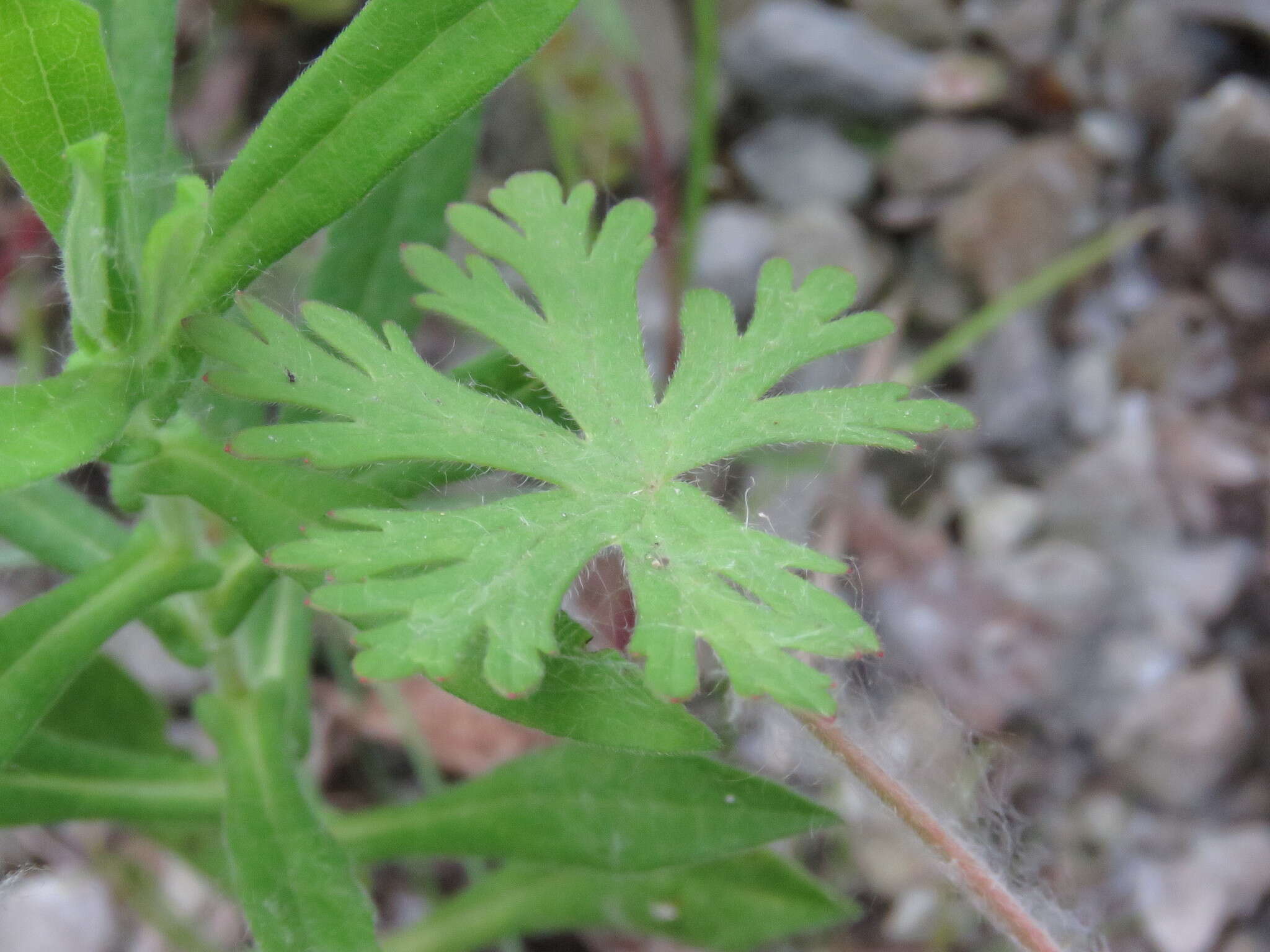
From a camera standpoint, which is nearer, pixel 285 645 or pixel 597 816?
pixel 597 816

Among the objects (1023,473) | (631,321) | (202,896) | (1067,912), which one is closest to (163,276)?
(631,321)

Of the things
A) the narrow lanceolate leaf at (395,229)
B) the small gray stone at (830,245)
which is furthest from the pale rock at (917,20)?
the narrow lanceolate leaf at (395,229)

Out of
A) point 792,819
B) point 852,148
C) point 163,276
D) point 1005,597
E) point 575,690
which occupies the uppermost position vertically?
point 163,276

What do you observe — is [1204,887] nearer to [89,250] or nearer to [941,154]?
[941,154]

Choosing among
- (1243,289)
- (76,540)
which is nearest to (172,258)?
(76,540)

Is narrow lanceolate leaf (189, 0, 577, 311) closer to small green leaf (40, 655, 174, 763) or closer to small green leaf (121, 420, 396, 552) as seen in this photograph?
small green leaf (121, 420, 396, 552)

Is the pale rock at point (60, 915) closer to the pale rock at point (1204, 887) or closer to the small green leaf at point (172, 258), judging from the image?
the small green leaf at point (172, 258)

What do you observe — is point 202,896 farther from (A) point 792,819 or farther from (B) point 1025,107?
(B) point 1025,107
